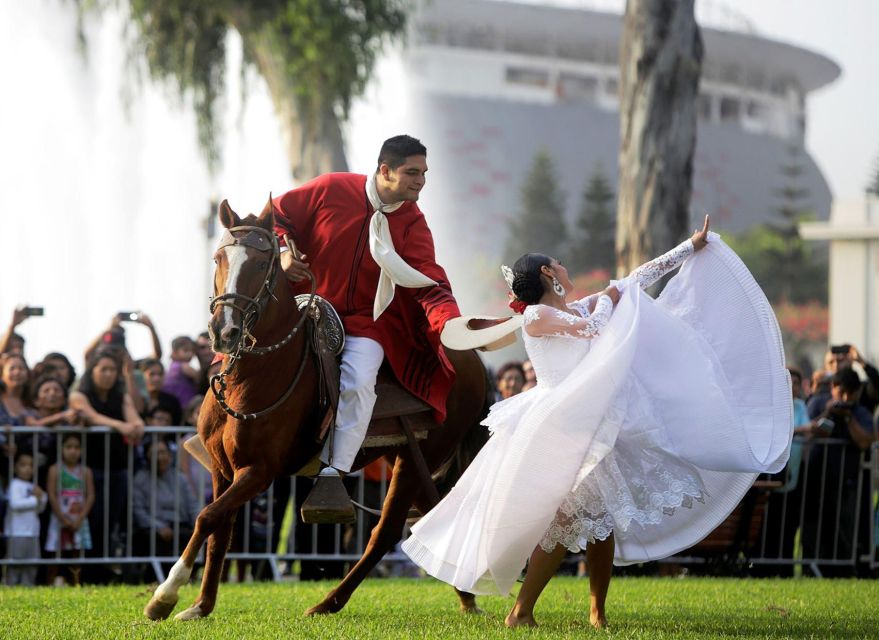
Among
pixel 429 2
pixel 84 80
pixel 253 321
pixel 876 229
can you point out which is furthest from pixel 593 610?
pixel 876 229

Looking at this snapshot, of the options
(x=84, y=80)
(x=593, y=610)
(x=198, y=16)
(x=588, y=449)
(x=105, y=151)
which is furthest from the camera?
(x=105, y=151)

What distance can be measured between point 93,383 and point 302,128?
11225mm

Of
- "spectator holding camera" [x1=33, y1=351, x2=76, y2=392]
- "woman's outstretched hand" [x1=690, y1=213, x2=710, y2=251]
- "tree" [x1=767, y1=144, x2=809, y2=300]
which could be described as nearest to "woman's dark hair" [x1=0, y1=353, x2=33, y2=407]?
"spectator holding camera" [x1=33, y1=351, x2=76, y2=392]

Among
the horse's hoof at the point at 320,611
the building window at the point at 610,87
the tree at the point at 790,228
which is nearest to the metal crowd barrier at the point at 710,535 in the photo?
the horse's hoof at the point at 320,611

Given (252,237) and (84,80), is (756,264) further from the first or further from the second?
(252,237)

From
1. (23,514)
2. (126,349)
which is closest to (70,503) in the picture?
(23,514)

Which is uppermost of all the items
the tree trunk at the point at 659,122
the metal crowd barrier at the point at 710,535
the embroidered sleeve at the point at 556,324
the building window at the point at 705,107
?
the building window at the point at 705,107

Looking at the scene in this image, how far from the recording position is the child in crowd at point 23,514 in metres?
10.8

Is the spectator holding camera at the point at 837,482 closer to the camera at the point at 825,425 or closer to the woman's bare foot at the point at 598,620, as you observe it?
the camera at the point at 825,425

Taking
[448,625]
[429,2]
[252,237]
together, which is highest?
[429,2]

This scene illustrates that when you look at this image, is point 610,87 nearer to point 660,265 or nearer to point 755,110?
point 755,110

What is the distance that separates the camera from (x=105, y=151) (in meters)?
30.5

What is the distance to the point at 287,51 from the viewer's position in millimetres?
21656

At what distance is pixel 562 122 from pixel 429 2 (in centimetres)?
5779
